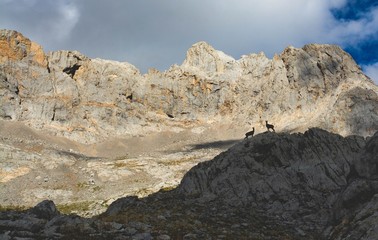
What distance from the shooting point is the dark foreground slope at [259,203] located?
20.3 meters

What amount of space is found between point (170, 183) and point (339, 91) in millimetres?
111331

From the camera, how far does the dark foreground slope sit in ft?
66.7

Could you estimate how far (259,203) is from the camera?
36344mm

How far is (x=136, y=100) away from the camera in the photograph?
198875 millimetres

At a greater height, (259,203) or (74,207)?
(259,203)

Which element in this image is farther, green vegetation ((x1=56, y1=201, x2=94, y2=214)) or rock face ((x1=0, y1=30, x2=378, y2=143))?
rock face ((x1=0, y1=30, x2=378, y2=143))

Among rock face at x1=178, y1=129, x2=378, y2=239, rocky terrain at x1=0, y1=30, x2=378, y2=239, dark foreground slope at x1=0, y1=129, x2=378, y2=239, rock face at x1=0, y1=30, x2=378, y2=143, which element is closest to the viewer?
dark foreground slope at x1=0, y1=129, x2=378, y2=239

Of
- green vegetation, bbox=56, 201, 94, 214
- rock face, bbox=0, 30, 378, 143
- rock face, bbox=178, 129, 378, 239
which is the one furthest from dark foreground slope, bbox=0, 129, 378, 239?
rock face, bbox=0, 30, 378, 143

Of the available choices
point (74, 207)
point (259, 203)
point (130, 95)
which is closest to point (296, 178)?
point (259, 203)

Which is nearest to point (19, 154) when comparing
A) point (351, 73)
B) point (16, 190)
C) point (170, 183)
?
point (16, 190)

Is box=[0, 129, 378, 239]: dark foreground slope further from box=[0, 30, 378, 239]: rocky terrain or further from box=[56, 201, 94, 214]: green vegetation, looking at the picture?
box=[56, 201, 94, 214]: green vegetation

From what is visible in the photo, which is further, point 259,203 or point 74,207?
point 74,207

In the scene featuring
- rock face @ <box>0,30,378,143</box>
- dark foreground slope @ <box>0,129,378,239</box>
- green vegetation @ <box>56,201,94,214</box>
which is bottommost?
green vegetation @ <box>56,201,94,214</box>

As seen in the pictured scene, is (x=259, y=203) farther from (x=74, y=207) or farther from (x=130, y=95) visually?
(x=130, y=95)
